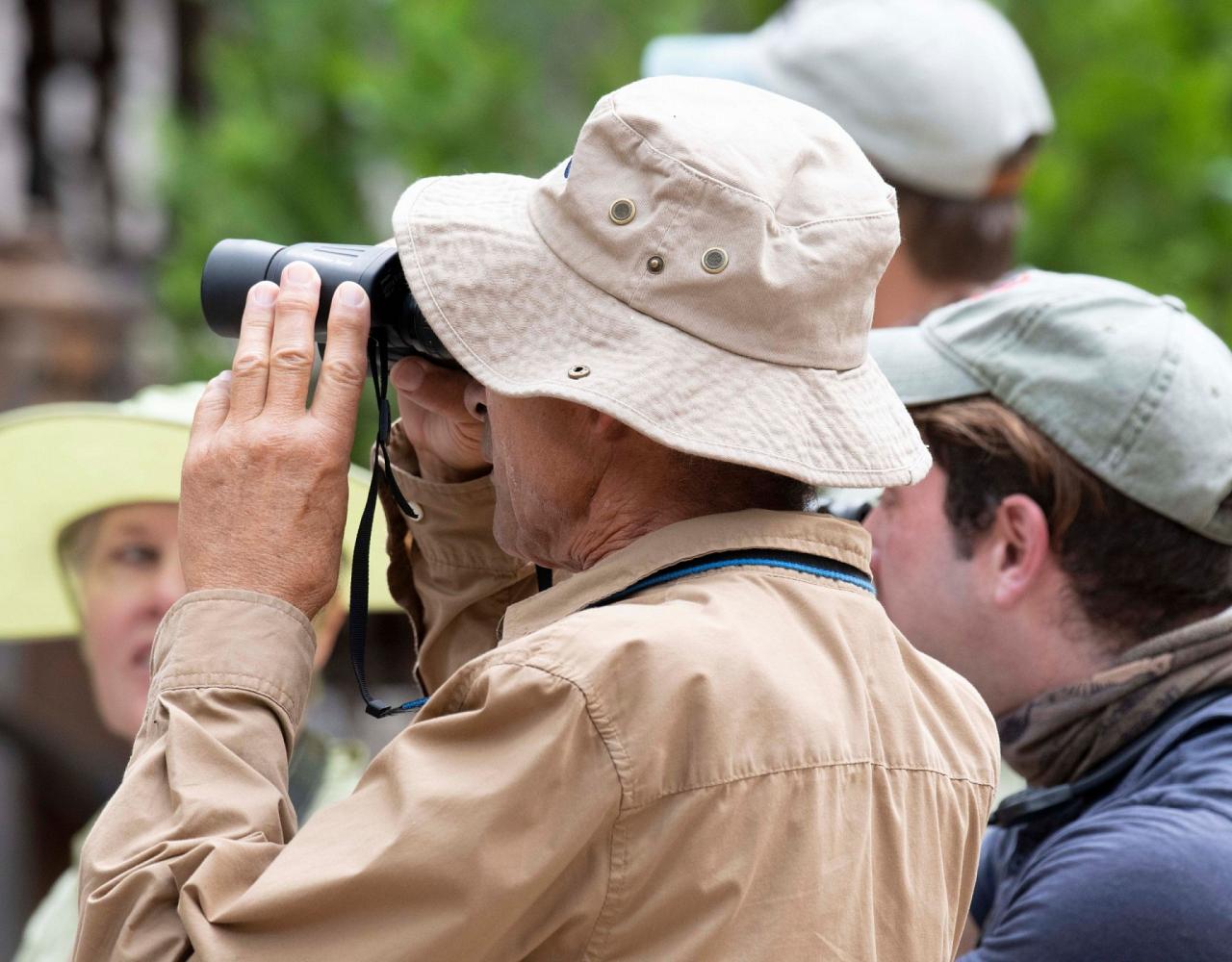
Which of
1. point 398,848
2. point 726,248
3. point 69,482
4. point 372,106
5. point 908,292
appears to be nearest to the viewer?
point 398,848

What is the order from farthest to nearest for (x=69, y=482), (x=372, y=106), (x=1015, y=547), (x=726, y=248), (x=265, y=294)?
(x=372, y=106), (x=69, y=482), (x=1015, y=547), (x=265, y=294), (x=726, y=248)

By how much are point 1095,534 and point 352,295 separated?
40.8 inches

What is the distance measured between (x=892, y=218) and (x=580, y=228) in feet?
0.92

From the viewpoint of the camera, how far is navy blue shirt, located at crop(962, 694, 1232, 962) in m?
1.68

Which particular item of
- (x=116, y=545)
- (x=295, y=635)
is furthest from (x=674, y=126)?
(x=116, y=545)

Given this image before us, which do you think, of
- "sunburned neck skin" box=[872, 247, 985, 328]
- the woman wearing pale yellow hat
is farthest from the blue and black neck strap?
"sunburned neck skin" box=[872, 247, 985, 328]

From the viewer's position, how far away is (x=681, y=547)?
1.42 meters

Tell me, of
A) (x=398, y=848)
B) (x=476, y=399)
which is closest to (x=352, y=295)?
(x=476, y=399)

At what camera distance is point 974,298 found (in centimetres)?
226

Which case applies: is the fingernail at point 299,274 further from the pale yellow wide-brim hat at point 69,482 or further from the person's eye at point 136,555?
the person's eye at point 136,555

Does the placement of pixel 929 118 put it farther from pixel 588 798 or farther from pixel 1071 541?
pixel 588 798

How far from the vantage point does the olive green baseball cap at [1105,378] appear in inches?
79.5

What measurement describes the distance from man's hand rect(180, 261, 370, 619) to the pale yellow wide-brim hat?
0.93 metres

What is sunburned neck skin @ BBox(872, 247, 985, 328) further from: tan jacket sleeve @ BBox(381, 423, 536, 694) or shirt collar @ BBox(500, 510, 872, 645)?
shirt collar @ BBox(500, 510, 872, 645)
